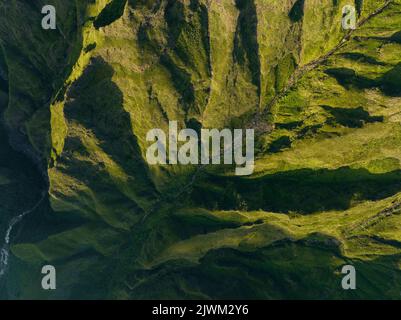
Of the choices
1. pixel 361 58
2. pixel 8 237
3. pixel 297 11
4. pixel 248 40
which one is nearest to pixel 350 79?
pixel 361 58

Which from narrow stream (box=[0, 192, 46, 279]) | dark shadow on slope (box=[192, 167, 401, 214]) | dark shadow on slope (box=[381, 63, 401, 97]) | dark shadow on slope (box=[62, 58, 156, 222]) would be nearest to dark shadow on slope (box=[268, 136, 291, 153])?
dark shadow on slope (box=[192, 167, 401, 214])

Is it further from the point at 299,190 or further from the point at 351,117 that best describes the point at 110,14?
the point at 299,190

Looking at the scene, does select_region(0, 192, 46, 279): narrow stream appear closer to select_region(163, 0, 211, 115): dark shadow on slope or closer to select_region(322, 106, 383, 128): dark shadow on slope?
select_region(163, 0, 211, 115): dark shadow on slope

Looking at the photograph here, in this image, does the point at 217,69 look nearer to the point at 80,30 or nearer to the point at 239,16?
the point at 239,16

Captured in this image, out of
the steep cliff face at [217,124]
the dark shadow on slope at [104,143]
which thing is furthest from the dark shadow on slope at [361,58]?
the dark shadow on slope at [104,143]

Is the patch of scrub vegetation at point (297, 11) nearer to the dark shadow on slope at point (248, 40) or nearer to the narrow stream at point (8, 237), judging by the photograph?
the dark shadow on slope at point (248, 40)

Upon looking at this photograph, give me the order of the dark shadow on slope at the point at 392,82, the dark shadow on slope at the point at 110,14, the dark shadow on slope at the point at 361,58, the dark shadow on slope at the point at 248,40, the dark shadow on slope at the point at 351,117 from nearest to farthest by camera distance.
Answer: the dark shadow on slope at the point at 110,14
the dark shadow on slope at the point at 248,40
the dark shadow on slope at the point at 351,117
the dark shadow on slope at the point at 392,82
the dark shadow on slope at the point at 361,58

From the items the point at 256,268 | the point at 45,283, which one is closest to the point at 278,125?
the point at 256,268
